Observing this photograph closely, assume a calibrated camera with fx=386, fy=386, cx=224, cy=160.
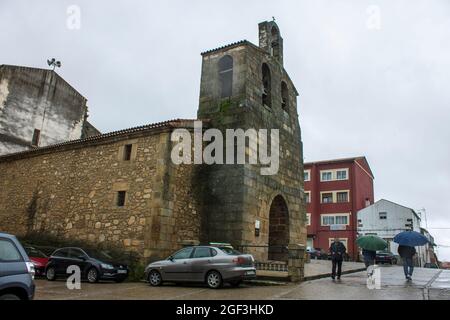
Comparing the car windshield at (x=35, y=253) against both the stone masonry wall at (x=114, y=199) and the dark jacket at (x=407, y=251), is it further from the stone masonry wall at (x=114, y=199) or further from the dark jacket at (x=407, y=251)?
the dark jacket at (x=407, y=251)

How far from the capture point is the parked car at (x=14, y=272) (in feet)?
18.4

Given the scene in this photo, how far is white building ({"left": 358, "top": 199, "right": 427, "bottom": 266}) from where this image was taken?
37406 mm

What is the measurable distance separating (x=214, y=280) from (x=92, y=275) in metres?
4.43

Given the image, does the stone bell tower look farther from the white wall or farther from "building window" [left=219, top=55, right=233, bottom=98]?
the white wall

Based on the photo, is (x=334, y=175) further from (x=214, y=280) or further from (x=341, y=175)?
(x=214, y=280)

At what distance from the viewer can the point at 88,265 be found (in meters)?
12.7

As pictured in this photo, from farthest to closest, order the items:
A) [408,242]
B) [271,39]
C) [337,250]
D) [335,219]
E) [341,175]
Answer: [341,175] → [335,219] → [271,39] → [337,250] → [408,242]

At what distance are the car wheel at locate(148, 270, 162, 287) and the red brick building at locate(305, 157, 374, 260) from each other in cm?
2886

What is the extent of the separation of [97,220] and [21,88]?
615 inches

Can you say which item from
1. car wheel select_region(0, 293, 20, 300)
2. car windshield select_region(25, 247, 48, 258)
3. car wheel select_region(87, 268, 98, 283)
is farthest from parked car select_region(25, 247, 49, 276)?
car wheel select_region(0, 293, 20, 300)

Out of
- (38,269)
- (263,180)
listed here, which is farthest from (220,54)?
(38,269)

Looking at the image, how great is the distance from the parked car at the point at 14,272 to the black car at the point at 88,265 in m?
6.60

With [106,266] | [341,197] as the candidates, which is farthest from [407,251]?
[341,197]

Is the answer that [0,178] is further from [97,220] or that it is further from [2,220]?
[97,220]
